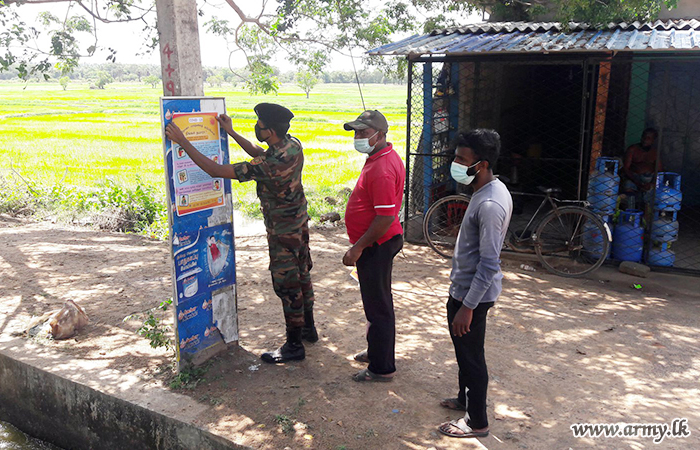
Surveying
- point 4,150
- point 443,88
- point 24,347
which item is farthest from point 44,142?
point 24,347

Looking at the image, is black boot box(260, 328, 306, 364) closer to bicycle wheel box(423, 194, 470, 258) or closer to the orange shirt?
bicycle wheel box(423, 194, 470, 258)

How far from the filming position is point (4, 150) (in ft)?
65.2

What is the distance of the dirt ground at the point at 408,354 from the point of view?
3.42m

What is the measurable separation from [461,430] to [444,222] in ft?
15.8

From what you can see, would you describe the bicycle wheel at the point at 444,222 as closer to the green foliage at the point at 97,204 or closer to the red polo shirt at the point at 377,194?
the red polo shirt at the point at 377,194

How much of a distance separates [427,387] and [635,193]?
4922mm

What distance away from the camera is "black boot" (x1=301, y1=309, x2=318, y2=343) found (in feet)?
14.7

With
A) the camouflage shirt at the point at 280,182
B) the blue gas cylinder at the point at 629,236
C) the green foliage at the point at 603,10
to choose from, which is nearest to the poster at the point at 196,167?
the camouflage shirt at the point at 280,182

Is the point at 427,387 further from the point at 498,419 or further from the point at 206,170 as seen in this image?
the point at 206,170

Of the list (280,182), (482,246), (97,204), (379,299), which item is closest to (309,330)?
(379,299)

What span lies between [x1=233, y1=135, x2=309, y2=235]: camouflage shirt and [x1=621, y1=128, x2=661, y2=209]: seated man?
508cm

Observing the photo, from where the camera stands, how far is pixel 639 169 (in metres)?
7.59

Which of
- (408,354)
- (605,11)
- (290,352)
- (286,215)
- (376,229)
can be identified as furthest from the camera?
(605,11)

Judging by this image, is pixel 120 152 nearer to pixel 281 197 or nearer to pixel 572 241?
pixel 572 241
